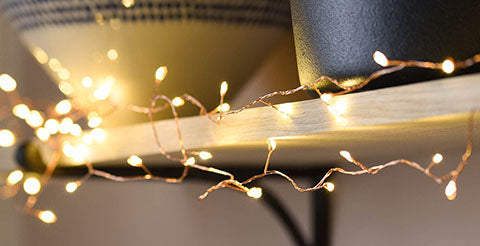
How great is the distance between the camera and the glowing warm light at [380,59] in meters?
0.36

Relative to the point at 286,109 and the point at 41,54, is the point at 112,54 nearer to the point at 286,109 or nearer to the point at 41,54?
the point at 41,54

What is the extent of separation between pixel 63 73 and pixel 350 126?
41 centimetres

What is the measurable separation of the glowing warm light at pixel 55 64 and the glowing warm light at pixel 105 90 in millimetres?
63

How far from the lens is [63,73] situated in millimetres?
688

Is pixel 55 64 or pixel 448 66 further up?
pixel 55 64

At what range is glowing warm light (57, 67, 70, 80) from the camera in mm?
684

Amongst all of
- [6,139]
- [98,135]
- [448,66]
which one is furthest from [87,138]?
[448,66]

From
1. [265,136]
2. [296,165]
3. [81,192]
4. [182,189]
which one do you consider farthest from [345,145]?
[81,192]

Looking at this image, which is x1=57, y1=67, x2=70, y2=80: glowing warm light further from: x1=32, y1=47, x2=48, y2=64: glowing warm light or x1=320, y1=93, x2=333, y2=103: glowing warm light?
x1=320, y1=93, x2=333, y2=103: glowing warm light

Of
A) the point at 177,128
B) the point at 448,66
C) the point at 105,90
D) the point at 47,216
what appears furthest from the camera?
the point at 47,216

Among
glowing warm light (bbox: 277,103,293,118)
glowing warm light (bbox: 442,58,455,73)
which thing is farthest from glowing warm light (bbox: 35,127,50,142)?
glowing warm light (bbox: 442,58,455,73)

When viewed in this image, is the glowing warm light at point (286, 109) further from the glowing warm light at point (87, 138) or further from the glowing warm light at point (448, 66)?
the glowing warm light at point (87, 138)

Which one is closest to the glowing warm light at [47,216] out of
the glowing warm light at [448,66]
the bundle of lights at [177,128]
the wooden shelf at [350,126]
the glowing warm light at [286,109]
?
the bundle of lights at [177,128]

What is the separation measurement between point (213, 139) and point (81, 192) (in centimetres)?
58
